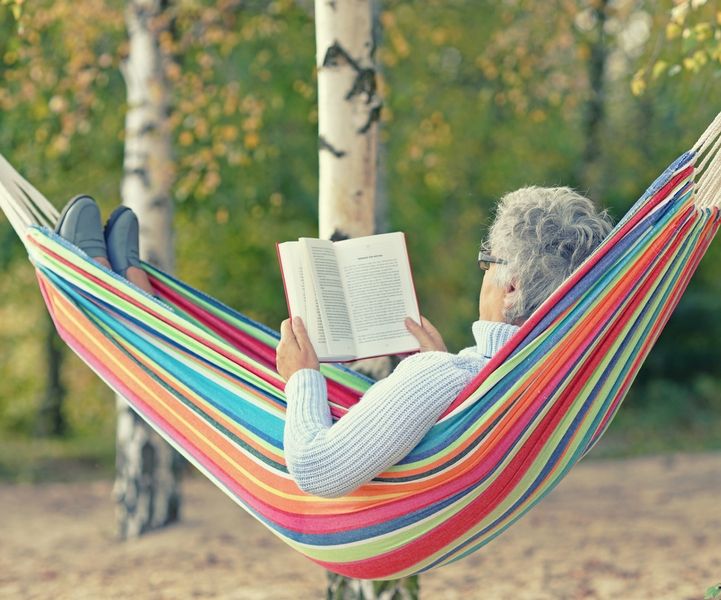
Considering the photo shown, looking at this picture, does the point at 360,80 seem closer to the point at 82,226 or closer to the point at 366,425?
the point at 82,226

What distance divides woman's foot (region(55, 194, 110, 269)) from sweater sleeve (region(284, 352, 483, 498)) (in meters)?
0.87

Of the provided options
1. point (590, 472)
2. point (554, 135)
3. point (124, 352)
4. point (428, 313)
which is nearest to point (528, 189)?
point (124, 352)

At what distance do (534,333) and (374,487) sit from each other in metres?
0.41

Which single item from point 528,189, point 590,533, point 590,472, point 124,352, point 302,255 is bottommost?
point 590,472

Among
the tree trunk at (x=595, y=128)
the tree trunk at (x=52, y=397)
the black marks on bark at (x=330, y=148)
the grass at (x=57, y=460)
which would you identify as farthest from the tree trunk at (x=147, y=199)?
the tree trunk at (x=52, y=397)

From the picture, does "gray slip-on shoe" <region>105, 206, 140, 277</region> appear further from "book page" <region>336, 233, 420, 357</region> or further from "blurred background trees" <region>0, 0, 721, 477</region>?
"blurred background trees" <region>0, 0, 721, 477</region>

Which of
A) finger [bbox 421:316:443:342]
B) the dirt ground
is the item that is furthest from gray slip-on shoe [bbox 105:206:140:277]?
the dirt ground

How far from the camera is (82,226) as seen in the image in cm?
259

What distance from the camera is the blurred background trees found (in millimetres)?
5352

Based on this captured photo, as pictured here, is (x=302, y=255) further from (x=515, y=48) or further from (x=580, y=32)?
(x=580, y=32)

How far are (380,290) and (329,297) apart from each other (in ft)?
0.48

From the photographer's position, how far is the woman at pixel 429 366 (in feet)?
6.21

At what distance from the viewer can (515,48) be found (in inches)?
239

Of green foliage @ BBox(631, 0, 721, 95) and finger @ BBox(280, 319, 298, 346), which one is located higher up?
green foliage @ BBox(631, 0, 721, 95)
